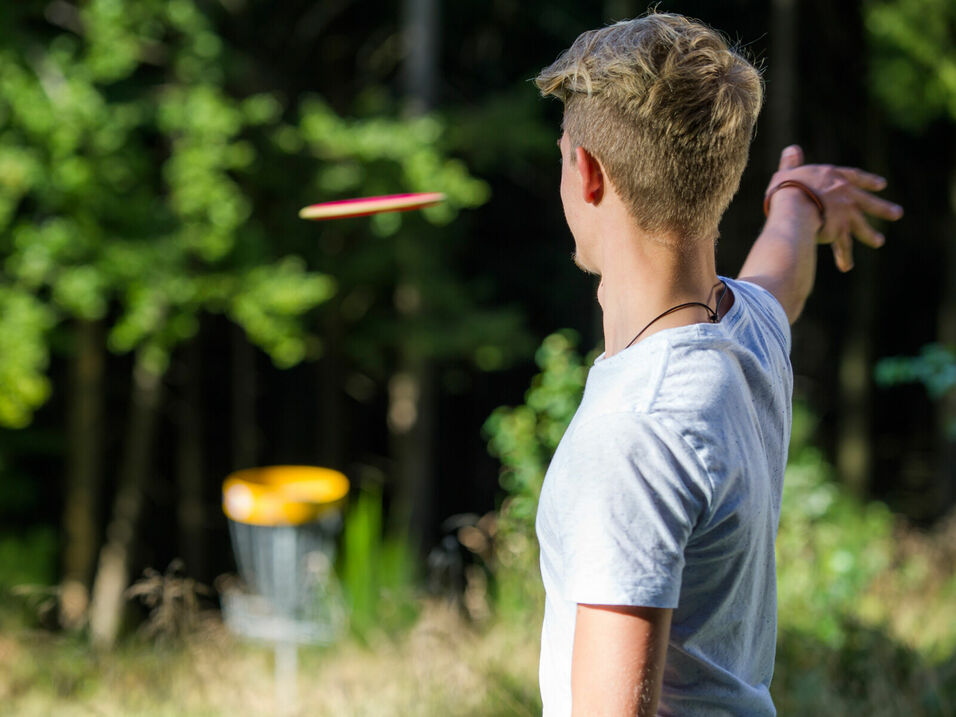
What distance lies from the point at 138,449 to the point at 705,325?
10895mm

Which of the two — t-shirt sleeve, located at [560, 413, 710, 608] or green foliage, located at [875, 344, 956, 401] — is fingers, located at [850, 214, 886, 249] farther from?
green foliage, located at [875, 344, 956, 401]

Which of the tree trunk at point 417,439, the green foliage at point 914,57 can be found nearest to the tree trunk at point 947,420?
the green foliage at point 914,57

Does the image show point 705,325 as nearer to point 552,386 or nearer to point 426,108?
point 552,386

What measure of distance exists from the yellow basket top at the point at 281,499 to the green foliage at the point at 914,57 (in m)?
6.79

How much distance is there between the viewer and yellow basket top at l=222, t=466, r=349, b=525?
212 inches

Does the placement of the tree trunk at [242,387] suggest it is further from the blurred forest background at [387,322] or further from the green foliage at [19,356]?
the green foliage at [19,356]

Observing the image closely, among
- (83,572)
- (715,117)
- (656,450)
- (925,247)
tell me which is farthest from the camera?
(925,247)

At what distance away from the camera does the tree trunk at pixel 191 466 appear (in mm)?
12977

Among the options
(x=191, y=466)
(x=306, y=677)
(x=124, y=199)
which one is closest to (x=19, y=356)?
(x=124, y=199)

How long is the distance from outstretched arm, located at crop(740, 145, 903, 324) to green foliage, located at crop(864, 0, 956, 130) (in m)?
8.44

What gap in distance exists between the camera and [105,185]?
8.51 metres

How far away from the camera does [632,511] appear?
93 cm

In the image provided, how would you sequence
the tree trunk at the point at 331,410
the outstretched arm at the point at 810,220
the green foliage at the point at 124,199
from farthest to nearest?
the tree trunk at the point at 331,410 → the green foliage at the point at 124,199 → the outstretched arm at the point at 810,220

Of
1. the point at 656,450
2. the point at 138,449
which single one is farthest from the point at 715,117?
the point at 138,449
